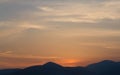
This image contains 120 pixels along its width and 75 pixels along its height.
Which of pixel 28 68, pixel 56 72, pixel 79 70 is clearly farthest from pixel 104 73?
pixel 28 68

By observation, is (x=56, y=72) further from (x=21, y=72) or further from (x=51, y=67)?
(x=21, y=72)

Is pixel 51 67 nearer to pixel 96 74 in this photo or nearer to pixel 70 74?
pixel 70 74

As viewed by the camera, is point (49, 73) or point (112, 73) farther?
point (112, 73)

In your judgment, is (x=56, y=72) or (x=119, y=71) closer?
(x=56, y=72)

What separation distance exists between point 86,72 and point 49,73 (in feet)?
74.4

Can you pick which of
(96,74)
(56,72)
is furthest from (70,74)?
(96,74)

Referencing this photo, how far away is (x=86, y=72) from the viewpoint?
189000mm

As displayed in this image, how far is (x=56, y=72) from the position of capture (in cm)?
18312

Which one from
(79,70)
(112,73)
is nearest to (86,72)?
(79,70)

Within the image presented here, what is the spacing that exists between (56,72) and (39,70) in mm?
11281

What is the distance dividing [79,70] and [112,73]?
20.4 metres

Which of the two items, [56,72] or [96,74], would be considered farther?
[96,74]

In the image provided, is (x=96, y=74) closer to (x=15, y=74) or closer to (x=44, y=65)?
(x=44, y=65)

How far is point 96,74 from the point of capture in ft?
650
